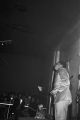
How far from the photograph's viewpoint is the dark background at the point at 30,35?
6.14 metres

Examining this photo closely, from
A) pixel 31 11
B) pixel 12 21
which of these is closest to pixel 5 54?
pixel 12 21

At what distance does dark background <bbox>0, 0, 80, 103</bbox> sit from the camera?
6137 mm

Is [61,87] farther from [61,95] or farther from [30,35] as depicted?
[30,35]

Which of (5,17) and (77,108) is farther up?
(5,17)

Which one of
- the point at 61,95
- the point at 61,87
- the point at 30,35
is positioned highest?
the point at 30,35

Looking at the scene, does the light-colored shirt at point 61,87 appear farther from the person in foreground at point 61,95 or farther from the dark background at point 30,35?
the dark background at point 30,35

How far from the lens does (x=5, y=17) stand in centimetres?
734

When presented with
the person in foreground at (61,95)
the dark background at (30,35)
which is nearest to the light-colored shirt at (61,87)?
the person in foreground at (61,95)

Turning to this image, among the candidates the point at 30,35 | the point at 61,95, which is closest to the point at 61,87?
the point at 61,95

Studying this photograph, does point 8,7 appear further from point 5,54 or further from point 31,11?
point 5,54

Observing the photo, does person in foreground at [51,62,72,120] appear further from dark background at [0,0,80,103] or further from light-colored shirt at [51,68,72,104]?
dark background at [0,0,80,103]

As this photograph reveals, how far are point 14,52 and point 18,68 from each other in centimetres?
98

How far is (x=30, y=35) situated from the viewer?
924cm

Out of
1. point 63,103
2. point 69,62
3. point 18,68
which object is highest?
point 18,68
